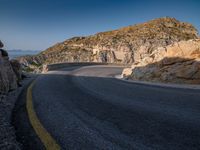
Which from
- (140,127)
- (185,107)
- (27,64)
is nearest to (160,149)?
(140,127)

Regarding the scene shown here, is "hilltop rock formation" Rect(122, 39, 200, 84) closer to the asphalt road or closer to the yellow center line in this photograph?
the asphalt road

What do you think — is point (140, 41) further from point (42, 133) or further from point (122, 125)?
point (42, 133)

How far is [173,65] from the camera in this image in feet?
50.9

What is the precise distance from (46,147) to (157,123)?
2.12 metres

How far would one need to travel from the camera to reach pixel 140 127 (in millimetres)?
4121

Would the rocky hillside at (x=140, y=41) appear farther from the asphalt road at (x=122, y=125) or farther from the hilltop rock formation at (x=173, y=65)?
the asphalt road at (x=122, y=125)

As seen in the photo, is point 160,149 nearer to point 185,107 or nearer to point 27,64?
point 185,107

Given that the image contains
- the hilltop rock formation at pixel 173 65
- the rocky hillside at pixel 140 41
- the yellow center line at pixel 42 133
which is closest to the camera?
the yellow center line at pixel 42 133

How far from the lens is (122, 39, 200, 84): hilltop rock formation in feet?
46.2

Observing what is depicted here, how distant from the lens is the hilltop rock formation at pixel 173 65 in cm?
1409

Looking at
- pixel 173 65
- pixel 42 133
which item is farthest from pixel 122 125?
pixel 173 65

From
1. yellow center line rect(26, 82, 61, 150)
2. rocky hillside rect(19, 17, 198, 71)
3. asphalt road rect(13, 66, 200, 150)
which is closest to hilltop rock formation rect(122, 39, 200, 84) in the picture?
asphalt road rect(13, 66, 200, 150)

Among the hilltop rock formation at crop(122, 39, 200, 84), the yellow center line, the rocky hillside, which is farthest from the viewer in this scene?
the rocky hillside

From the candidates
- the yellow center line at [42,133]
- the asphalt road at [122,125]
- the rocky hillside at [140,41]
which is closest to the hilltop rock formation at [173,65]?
the asphalt road at [122,125]
